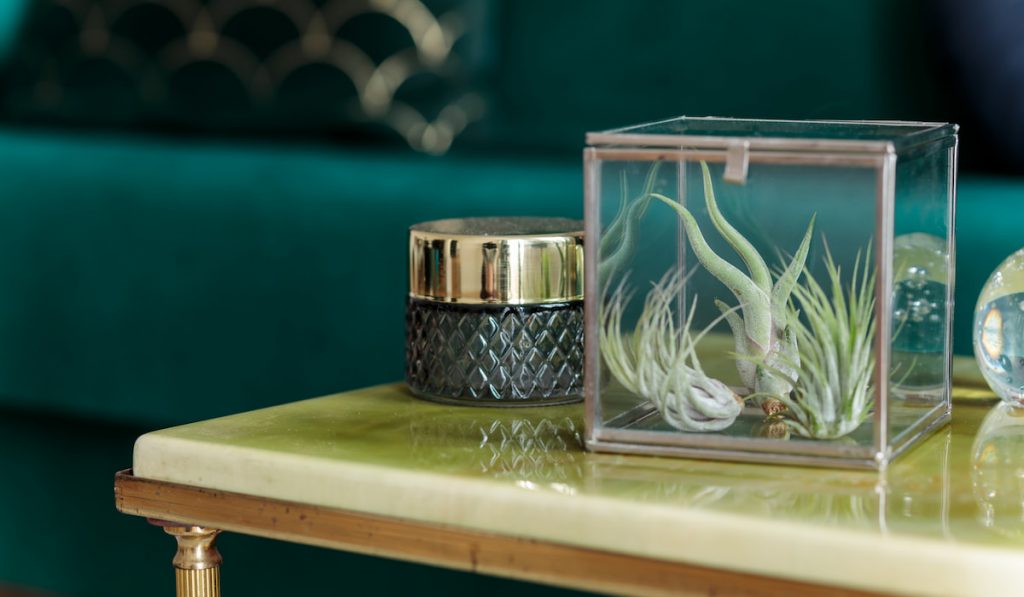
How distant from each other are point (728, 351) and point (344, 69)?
3.57ft

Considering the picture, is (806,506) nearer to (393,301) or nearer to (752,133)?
(752,133)

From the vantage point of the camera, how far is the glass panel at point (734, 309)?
0.71 meters

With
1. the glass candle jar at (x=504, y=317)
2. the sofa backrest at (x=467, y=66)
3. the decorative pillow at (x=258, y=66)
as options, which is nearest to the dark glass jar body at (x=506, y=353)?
the glass candle jar at (x=504, y=317)

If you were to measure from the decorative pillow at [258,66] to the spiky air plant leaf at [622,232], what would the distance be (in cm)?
101

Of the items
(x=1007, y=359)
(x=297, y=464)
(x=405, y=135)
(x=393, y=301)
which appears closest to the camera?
(x=297, y=464)

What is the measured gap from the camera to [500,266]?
0.85 metres

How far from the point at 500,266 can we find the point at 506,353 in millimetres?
49

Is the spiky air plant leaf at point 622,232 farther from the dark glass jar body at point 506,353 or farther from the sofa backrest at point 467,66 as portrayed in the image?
the sofa backrest at point 467,66

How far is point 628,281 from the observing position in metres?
0.76

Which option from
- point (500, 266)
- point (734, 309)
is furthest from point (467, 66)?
point (734, 309)

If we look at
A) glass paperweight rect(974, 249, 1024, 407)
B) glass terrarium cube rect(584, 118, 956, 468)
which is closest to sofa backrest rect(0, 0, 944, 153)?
glass paperweight rect(974, 249, 1024, 407)

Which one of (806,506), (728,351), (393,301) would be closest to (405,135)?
(393,301)

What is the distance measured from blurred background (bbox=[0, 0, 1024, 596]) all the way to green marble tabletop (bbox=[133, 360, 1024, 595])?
A: 0.62 meters

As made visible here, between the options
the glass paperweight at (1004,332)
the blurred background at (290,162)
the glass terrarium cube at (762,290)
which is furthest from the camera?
the blurred background at (290,162)
